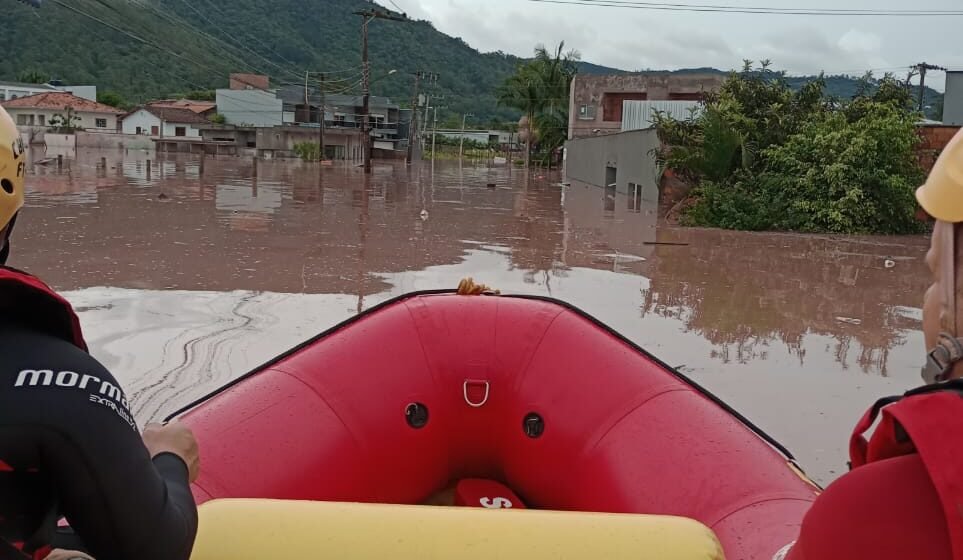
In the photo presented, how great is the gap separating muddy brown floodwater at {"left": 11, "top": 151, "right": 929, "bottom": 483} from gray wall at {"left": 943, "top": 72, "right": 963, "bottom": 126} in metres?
8.06

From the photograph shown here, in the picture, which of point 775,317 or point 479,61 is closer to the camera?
point 775,317

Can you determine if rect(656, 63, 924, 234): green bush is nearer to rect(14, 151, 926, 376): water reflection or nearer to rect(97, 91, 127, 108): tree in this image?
rect(14, 151, 926, 376): water reflection

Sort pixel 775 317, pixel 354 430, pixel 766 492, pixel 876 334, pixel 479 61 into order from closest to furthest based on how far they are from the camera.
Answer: pixel 766 492, pixel 354 430, pixel 876 334, pixel 775 317, pixel 479 61

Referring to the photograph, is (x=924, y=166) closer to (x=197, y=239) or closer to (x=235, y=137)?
(x=197, y=239)

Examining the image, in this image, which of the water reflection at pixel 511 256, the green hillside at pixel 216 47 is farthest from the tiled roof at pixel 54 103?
the water reflection at pixel 511 256

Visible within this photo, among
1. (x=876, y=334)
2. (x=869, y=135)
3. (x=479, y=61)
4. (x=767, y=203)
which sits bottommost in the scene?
(x=876, y=334)

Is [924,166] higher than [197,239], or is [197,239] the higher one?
[924,166]

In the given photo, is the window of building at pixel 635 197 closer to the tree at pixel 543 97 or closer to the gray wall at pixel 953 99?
the gray wall at pixel 953 99

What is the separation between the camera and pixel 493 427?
119 inches

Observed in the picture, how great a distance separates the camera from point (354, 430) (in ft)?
8.52

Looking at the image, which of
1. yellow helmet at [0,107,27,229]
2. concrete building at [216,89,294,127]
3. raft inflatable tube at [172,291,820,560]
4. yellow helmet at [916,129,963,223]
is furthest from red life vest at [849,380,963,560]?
concrete building at [216,89,294,127]

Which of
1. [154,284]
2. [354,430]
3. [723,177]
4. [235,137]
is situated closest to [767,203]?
[723,177]

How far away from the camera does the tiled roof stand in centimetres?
6444

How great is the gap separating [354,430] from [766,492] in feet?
3.97
